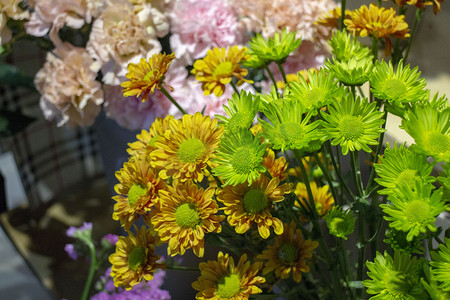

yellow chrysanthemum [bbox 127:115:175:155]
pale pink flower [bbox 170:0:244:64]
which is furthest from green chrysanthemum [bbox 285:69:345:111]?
pale pink flower [bbox 170:0:244:64]

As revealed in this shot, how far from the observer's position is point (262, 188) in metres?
0.32

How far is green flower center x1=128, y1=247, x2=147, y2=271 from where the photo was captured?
365mm

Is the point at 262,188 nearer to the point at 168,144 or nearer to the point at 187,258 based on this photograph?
the point at 168,144

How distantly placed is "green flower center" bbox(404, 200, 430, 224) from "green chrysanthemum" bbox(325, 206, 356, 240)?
7 centimetres

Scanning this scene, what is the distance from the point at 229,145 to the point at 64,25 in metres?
0.42

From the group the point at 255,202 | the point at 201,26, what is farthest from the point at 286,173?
the point at 201,26

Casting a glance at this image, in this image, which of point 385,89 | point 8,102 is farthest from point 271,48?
point 8,102

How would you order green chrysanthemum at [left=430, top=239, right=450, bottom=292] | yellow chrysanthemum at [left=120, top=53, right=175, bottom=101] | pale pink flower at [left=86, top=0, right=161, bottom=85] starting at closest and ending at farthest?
green chrysanthemum at [left=430, top=239, right=450, bottom=292], yellow chrysanthemum at [left=120, top=53, right=175, bottom=101], pale pink flower at [left=86, top=0, right=161, bottom=85]

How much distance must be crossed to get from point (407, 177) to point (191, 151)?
5.7 inches

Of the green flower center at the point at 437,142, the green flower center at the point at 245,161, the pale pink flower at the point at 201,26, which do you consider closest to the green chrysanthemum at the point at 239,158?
the green flower center at the point at 245,161

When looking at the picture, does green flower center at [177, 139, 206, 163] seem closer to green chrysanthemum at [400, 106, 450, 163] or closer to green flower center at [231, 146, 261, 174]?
green flower center at [231, 146, 261, 174]

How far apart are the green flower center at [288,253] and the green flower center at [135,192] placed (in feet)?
0.41

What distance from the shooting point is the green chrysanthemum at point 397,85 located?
309 mm

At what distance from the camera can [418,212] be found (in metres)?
0.26
